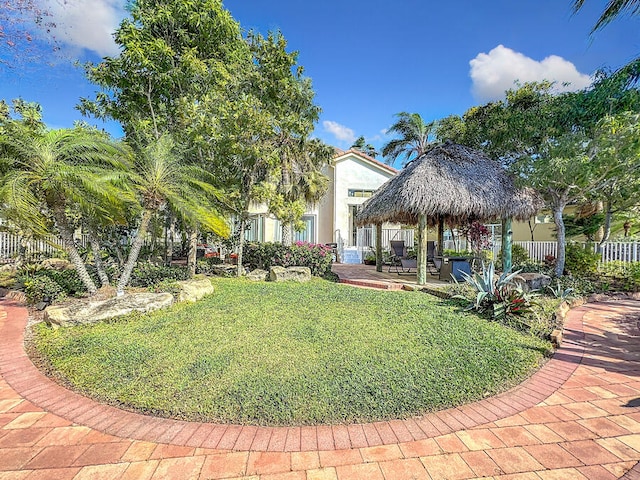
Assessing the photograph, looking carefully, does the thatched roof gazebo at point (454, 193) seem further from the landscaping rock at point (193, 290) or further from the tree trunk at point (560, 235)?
the landscaping rock at point (193, 290)

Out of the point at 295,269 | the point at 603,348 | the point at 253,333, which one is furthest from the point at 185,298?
→ the point at 603,348

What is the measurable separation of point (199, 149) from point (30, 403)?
309 inches

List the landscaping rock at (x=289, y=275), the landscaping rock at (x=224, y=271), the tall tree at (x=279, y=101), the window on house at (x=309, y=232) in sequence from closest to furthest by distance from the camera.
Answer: the landscaping rock at (x=289, y=275) → the tall tree at (x=279, y=101) → the landscaping rock at (x=224, y=271) → the window on house at (x=309, y=232)

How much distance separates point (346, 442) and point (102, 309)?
543cm

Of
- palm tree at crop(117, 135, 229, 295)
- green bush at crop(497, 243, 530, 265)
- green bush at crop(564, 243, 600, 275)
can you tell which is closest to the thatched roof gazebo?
green bush at crop(564, 243, 600, 275)

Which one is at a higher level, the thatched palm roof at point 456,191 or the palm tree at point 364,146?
the palm tree at point 364,146

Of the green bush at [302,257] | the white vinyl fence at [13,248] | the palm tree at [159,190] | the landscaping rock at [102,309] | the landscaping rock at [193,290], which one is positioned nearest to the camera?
the landscaping rock at [102,309]

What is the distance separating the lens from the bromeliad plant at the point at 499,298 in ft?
20.4

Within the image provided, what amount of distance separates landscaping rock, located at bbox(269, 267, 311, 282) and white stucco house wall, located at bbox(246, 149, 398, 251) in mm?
10206

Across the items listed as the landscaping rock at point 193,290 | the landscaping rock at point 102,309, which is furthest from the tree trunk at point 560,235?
the landscaping rock at point 102,309

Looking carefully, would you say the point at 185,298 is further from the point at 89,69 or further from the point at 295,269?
the point at 89,69

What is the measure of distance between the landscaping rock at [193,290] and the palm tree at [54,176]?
1.87 m

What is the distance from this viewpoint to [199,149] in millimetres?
9898

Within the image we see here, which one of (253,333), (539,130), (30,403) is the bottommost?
(30,403)
